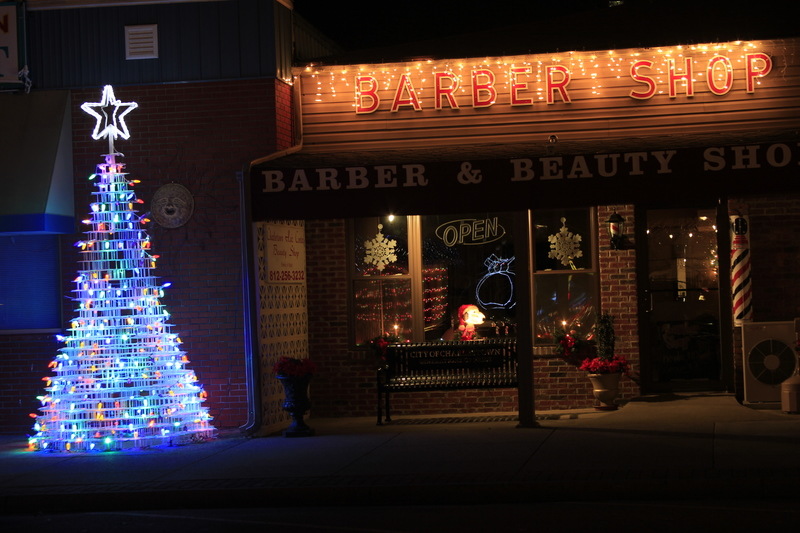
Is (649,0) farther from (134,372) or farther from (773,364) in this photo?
(134,372)

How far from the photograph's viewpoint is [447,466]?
34.1ft

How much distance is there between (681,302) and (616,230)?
1.37 meters

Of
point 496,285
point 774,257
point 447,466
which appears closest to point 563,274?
point 496,285

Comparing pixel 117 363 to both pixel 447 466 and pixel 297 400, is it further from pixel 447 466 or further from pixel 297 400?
pixel 447 466

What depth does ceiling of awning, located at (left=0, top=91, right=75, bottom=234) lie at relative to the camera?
43.6ft

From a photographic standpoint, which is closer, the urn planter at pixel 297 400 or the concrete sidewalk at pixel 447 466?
the concrete sidewalk at pixel 447 466

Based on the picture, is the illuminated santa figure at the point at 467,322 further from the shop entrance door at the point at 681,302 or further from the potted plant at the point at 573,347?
the shop entrance door at the point at 681,302

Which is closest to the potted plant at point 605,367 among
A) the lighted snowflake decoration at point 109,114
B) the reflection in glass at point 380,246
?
the reflection in glass at point 380,246

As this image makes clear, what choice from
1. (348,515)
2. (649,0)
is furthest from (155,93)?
(649,0)

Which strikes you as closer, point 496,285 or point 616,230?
point 616,230

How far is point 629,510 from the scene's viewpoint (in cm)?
873

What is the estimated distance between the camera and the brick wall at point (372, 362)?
14.4m

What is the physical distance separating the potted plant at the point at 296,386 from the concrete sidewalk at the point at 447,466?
260 millimetres

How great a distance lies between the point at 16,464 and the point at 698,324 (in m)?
8.84
